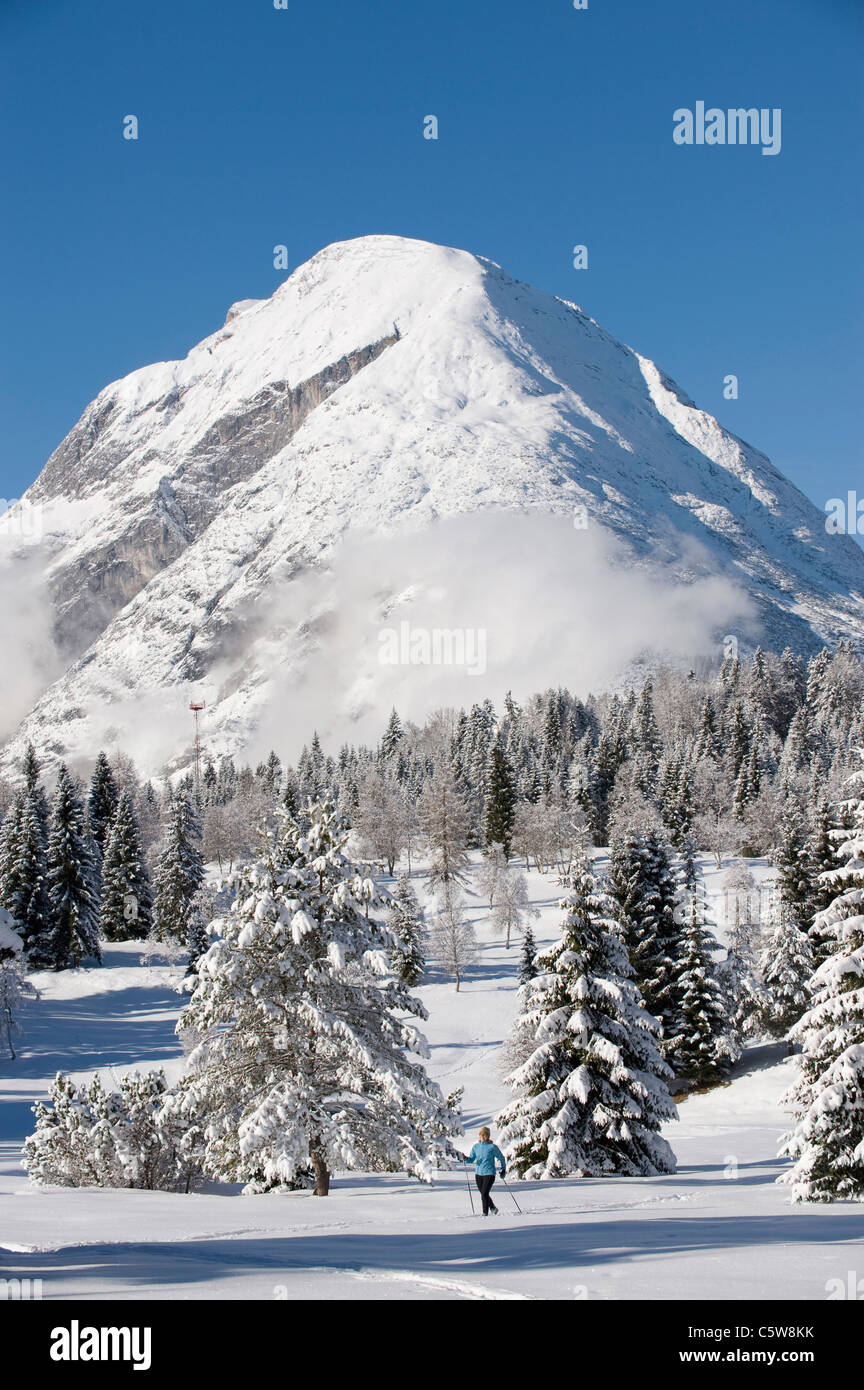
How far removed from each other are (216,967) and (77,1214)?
16.4 feet

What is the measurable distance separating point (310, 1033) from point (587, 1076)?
23.0 feet

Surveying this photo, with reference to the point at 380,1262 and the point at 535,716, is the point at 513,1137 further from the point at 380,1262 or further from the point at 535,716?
the point at 535,716

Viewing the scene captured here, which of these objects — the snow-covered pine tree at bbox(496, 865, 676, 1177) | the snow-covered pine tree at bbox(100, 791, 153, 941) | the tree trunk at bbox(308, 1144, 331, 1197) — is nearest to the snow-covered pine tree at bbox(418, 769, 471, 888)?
the snow-covered pine tree at bbox(100, 791, 153, 941)

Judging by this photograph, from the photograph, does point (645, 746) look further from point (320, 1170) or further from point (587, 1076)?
point (320, 1170)

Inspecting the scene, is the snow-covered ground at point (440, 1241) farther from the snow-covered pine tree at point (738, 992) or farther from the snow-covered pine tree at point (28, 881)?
the snow-covered pine tree at point (28, 881)

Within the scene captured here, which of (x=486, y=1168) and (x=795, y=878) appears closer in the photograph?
(x=486, y=1168)

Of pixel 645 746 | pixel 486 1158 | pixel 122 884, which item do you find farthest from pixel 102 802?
pixel 486 1158

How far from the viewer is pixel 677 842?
6253cm

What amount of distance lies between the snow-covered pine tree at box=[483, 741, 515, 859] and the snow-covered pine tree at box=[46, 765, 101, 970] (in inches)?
1980

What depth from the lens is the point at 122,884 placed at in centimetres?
7738

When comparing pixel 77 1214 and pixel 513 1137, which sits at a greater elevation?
pixel 77 1214

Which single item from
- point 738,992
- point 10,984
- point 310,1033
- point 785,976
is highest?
point 310,1033
